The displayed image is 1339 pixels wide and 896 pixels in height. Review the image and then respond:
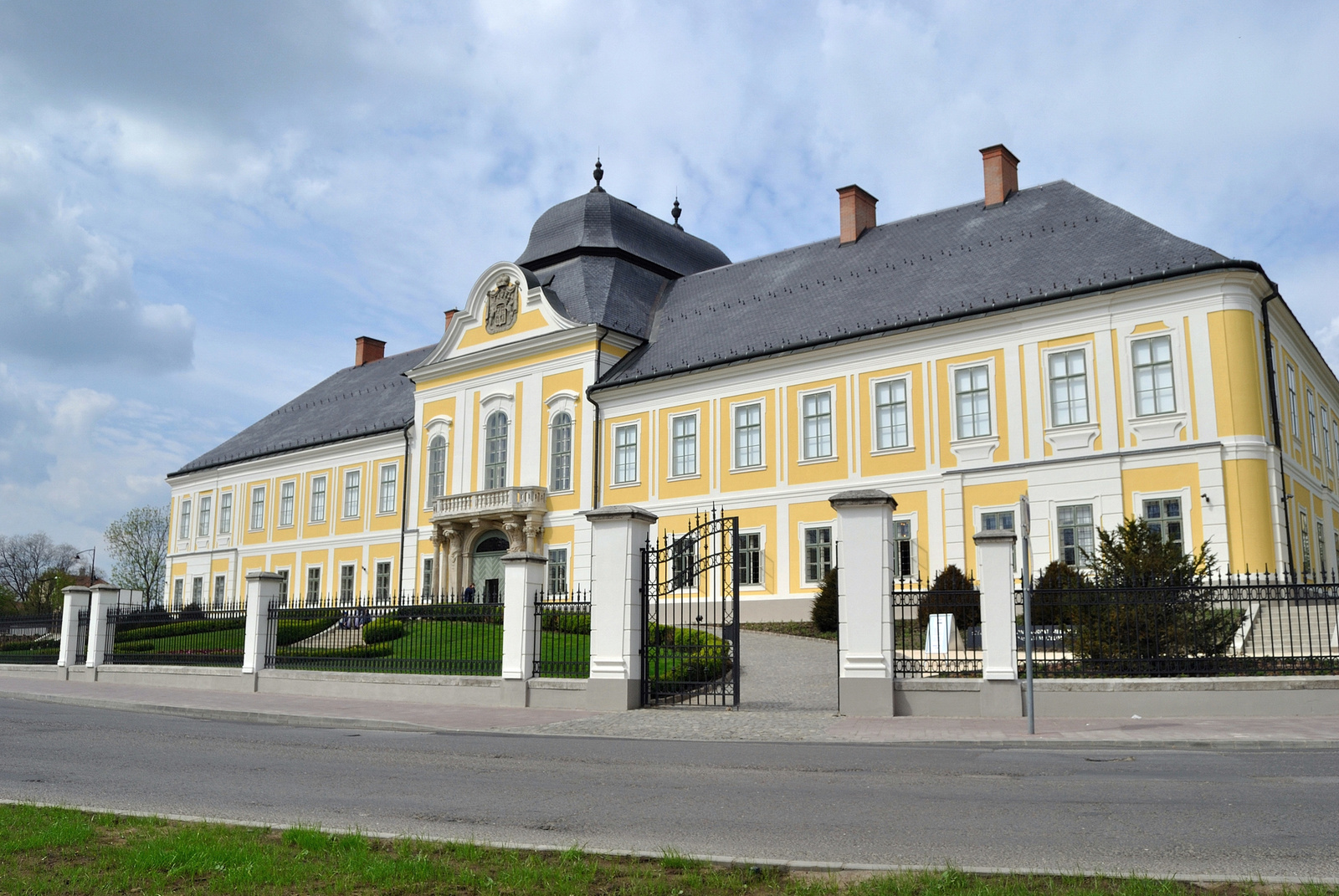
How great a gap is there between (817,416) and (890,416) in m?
2.36

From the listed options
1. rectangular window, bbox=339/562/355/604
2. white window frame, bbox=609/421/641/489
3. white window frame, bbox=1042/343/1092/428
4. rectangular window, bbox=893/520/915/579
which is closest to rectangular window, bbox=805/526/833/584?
rectangular window, bbox=893/520/915/579

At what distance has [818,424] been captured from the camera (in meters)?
32.1

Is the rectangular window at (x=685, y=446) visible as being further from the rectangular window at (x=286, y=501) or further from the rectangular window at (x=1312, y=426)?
the rectangular window at (x=286, y=501)

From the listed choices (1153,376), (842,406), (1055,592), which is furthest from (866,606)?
(842,406)

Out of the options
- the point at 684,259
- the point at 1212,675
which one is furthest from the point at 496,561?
the point at 1212,675

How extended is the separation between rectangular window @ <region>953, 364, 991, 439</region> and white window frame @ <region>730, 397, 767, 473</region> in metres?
6.15

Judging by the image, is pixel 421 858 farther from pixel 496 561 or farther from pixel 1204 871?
pixel 496 561

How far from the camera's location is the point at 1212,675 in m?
14.6

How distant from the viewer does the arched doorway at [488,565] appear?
38.5 meters

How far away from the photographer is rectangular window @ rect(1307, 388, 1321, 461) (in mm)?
29672

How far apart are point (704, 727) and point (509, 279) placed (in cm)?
2851

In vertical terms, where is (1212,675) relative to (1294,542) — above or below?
below

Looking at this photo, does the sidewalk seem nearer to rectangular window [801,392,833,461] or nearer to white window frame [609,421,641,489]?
rectangular window [801,392,833,461]

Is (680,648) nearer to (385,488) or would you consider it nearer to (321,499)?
(385,488)
